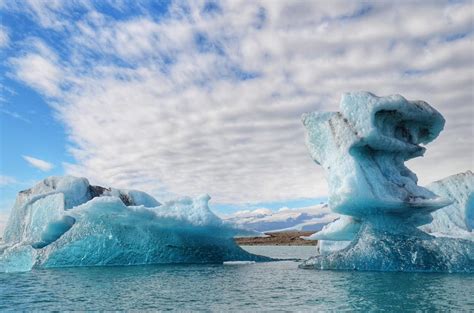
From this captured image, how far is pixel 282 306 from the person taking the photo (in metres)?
9.32

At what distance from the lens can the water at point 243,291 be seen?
945cm

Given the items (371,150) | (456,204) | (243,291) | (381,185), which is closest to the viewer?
(243,291)

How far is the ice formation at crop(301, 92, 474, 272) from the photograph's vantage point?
49.7 feet

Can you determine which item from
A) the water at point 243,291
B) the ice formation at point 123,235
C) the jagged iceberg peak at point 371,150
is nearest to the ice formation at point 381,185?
the jagged iceberg peak at point 371,150

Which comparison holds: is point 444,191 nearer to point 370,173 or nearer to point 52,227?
point 370,173

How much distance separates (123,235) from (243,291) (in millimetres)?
8867

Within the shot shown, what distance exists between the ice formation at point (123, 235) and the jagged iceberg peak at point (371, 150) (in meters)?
5.18

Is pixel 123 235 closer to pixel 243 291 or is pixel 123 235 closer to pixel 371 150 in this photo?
pixel 243 291

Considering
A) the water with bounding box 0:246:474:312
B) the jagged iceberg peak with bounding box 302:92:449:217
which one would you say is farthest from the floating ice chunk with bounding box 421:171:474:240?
the water with bounding box 0:246:474:312

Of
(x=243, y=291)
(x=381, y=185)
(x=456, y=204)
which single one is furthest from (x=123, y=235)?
(x=456, y=204)

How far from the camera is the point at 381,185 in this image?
633 inches

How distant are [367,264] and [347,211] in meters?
2.02

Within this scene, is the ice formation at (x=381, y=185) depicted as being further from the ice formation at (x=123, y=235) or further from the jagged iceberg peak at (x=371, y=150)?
the ice formation at (x=123, y=235)

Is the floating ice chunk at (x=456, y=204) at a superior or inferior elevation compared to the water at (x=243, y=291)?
superior
